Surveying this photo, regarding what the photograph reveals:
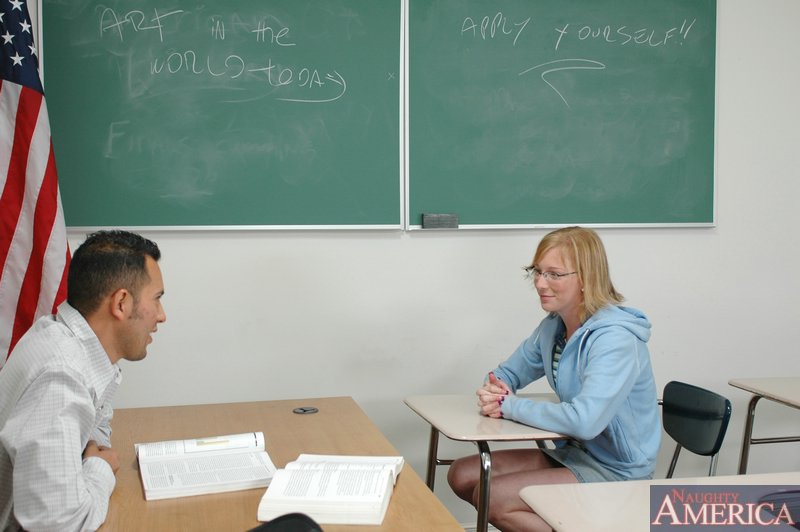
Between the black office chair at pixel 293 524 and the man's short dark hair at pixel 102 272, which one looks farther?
the man's short dark hair at pixel 102 272

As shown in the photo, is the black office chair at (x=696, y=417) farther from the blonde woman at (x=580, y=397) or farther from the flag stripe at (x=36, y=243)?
the flag stripe at (x=36, y=243)

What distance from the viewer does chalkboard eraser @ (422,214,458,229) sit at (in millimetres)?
3438

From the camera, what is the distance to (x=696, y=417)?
8.70ft

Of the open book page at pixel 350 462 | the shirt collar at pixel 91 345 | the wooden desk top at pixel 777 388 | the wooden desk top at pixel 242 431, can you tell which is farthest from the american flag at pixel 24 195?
the wooden desk top at pixel 777 388

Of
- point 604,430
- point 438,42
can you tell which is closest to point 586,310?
point 604,430

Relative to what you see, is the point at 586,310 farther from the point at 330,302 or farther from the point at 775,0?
the point at 775,0

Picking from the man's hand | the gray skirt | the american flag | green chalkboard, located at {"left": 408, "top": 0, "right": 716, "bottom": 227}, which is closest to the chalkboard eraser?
green chalkboard, located at {"left": 408, "top": 0, "right": 716, "bottom": 227}

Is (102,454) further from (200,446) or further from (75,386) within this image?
(75,386)

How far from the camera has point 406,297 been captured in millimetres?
3514

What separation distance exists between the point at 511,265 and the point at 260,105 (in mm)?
1334

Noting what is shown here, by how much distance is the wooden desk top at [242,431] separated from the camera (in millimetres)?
1554

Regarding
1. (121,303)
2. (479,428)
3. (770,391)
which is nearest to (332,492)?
(121,303)

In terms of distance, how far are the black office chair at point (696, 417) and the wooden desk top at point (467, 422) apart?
42 cm

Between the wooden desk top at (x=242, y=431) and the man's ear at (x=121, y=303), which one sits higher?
the man's ear at (x=121, y=303)
